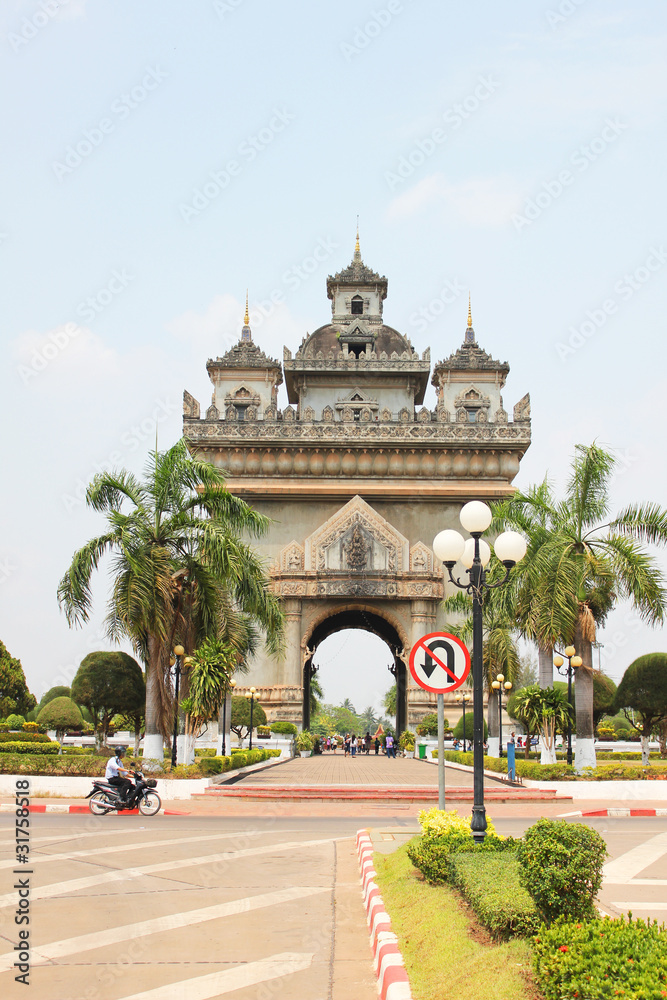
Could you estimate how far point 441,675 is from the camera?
9758 millimetres

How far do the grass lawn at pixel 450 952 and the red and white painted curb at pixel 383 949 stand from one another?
0.06 m

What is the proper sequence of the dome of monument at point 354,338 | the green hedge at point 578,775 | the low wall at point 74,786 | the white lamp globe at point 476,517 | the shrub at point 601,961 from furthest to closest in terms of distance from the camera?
the dome of monument at point 354,338
the green hedge at point 578,775
the low wall at point 74,786
the white lamp globe at point 476,517
the shrub at point 601,961

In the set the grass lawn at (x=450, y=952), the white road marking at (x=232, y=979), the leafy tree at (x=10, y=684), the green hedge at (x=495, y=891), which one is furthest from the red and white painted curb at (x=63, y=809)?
the leafy tree at (x=10, y=684)

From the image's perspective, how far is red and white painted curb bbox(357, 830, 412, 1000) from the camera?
18.4 feet

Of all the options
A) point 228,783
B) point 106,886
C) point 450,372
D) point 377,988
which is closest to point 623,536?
point 228,783

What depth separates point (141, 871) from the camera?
10430mm

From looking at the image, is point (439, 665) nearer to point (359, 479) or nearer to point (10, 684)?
point (359, 479)

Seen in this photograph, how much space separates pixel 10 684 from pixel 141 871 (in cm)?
3818

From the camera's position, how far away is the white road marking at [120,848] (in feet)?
37.0

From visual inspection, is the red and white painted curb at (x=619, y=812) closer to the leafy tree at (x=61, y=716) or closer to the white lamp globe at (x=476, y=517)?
the white lamp globe at (x=476, y=517)

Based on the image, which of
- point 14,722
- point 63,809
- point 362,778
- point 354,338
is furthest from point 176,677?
point 354,338

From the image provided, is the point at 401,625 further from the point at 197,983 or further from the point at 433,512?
the point at 197,983

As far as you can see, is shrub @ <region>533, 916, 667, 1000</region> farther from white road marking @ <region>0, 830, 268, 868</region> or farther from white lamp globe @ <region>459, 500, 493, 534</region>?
white road marking @ <region>0, 830, 268, 868</region>

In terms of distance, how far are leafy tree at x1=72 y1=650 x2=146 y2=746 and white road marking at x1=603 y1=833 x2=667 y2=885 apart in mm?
16640
